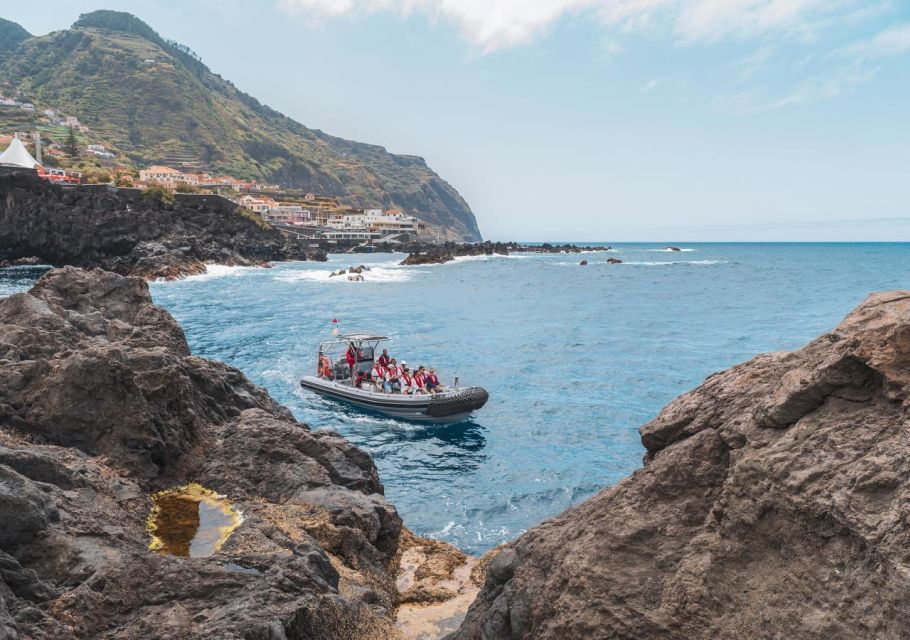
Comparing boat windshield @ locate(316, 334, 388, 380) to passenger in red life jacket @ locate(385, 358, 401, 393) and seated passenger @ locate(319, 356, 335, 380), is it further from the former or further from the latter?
passenger in red life jacket @ locate(385, 358, 401, 393)

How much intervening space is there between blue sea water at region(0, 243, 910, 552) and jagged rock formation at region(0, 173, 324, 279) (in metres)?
6.52

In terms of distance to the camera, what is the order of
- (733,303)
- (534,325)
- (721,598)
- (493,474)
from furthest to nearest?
(733,303) → (534,325) → (493,474) → (721,598)

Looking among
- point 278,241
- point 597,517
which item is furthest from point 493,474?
point 278,241

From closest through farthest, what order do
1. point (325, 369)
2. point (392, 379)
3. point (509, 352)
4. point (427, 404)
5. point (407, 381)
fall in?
point (427, 404) < point (407, 381) < point (392, 379) < point (325, 369) < point (509, 352)

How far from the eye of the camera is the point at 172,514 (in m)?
9.04

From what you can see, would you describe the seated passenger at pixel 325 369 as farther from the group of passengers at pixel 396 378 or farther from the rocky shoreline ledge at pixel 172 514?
the rocky shoreline ledge at pixel 172 514

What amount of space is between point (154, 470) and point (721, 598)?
359 inches

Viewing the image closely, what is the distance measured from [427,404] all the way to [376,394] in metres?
2.29

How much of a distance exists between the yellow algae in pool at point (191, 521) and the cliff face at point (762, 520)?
175 inches

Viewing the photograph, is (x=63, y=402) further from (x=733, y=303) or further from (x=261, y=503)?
(x=733, y=303)

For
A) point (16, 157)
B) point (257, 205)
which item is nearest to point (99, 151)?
point (257, 205)

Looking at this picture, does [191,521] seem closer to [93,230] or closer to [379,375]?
[379,375]

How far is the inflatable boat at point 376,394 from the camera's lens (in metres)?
21.6

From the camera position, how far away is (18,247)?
73.8 m
